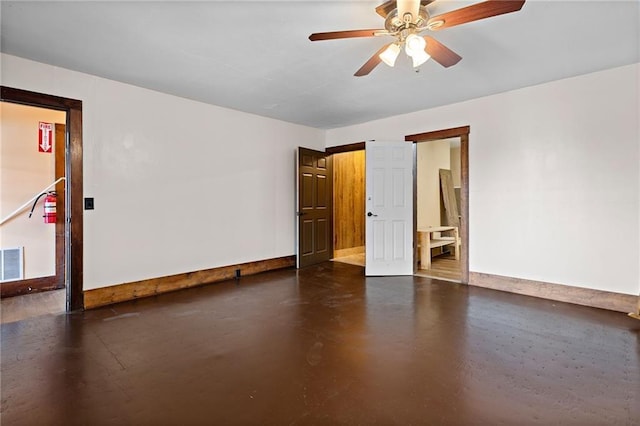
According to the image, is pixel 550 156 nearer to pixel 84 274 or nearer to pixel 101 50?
pixel 101 50

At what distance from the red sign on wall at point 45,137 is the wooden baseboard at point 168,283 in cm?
238

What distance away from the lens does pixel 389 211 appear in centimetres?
534

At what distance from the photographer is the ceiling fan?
6.68ft

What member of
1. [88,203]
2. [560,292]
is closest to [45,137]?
[88,203]

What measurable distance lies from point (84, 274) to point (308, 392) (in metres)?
3.10

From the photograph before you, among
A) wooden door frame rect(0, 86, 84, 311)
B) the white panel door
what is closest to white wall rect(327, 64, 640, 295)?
the white panel door

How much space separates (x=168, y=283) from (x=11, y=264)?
2051 mm

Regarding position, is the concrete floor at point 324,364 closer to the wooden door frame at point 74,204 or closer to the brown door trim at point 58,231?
the wooden door frame at point 74,204

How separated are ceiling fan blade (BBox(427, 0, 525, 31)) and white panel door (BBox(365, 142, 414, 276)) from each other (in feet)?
10.2

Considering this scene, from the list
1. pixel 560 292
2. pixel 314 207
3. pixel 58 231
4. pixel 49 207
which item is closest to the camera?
pixel 560 292

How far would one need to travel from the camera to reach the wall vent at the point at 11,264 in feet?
13.9

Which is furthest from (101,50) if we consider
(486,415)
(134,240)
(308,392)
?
(486,415)

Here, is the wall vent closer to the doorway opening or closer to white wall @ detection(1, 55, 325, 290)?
white wall @ detection(1, 55, 325, 290)

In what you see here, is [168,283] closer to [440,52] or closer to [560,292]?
[440,52]
